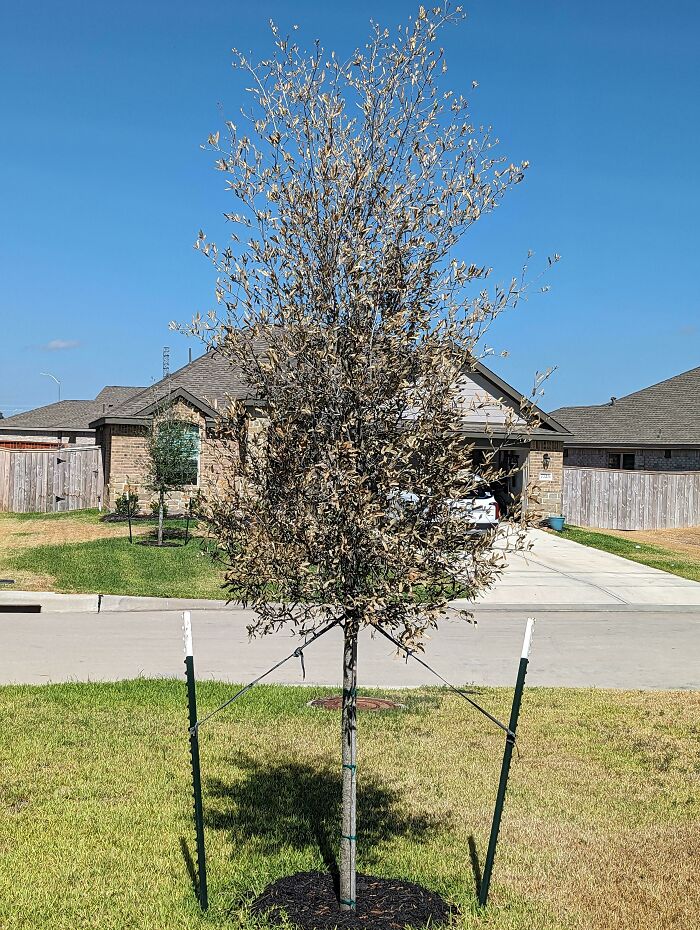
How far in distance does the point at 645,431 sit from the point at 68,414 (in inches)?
1262

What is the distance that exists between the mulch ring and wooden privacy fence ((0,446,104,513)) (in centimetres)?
2746

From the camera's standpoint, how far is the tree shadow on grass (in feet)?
22.4

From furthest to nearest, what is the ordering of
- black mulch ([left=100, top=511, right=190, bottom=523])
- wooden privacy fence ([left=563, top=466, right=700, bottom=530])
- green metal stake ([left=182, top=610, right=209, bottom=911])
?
wooden privacy fence ([left=563, top=466, right=700, bottom=530]) → black mulch ([left=100, top=511, right=190, bottom=523]) → green metal stake ([left=182, top=610, right=209, bottom=911])

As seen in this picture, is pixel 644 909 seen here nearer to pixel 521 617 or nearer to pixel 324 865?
pixel 324 865

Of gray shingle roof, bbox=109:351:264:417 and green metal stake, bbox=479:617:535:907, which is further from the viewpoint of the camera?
gray shingle roof, bbox=109:351:264:417

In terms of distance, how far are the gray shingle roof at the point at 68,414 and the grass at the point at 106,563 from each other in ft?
90.8

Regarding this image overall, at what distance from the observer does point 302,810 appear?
742 centimetres

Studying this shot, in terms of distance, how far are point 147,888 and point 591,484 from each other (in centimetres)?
3099

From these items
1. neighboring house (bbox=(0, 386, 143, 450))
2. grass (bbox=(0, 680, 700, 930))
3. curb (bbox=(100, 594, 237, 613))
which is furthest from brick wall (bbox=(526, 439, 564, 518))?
neighboring house (bbox=(0, 386, 143, 450))

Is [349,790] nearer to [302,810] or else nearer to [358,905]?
[358,905]

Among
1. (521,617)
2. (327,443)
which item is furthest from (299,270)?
(521,617)

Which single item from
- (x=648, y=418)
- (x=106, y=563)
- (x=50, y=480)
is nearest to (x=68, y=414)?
(x=50, y=480)

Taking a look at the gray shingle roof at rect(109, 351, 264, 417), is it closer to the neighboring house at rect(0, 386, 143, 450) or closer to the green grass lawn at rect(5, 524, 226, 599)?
the green grass lawn at rect(5, 524, 226, 599)

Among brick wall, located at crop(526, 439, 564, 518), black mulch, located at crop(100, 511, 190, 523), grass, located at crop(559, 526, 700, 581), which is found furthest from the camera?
brick wall, located at crop(526, 439, 564, 518)
